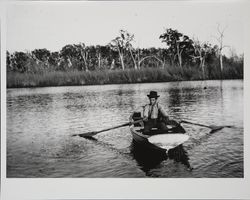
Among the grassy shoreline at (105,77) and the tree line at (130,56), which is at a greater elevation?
the tree line at (130,56)

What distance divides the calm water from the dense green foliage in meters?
0.09

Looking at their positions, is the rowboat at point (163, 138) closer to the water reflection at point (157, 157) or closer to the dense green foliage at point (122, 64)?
the water reflection at point (157, 157)

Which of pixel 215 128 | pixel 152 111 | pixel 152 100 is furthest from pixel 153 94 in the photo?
pixel 215 128

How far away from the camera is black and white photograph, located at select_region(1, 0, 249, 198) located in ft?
10.9

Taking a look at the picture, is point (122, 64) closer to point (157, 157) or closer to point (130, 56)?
point (130, 56)

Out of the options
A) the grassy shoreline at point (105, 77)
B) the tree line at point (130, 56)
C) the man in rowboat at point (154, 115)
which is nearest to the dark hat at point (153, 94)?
the man in rowboat at point (154, 115)

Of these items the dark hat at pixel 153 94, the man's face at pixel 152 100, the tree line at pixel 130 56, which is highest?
the tree line at pixel 130 56

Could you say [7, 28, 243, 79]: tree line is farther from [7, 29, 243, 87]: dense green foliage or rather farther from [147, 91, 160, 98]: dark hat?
[147, 91, 160, 98]: dark hat

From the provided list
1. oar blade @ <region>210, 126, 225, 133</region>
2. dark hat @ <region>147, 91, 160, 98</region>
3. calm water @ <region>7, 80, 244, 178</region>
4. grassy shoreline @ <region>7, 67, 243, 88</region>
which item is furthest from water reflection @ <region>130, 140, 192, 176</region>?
grassy shoreline @ <region>7, 67, 243, 88</region>

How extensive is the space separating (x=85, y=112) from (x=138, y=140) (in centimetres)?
57

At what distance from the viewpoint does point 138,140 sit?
132 inches

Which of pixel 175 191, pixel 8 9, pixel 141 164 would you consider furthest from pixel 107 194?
pixel 8 9

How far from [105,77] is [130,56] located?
1.04ft

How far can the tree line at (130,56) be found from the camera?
3400 mm
